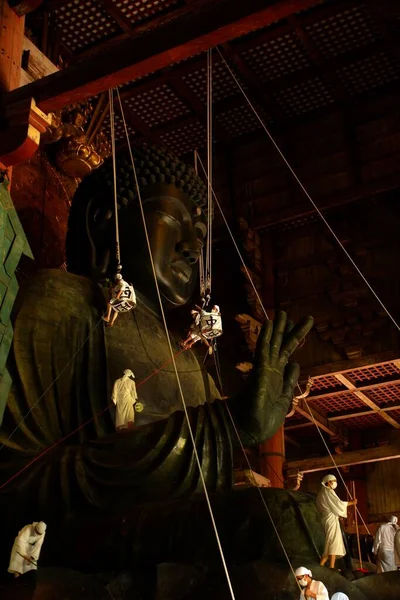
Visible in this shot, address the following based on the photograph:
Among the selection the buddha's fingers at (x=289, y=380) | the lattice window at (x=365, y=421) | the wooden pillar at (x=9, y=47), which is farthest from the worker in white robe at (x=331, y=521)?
the lattice window at (x=365, y=421)

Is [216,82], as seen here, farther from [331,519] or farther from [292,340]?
[331,519]

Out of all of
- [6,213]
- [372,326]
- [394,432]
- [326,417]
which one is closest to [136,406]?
[6,213]

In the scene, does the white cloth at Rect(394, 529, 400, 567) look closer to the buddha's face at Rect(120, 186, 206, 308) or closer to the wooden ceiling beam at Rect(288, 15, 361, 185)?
the buddha's face at Rect(120, 186, 206, 308)

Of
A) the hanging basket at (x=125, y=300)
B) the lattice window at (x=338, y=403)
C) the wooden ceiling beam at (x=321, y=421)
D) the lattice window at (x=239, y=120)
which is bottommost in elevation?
the hanging basket at (x=125, y=300)

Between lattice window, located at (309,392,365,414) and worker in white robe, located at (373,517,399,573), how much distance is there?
226 centimetres

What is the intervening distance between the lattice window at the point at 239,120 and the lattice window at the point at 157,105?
400 millimetres

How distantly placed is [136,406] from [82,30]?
3.99 m

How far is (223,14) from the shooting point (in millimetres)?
3791

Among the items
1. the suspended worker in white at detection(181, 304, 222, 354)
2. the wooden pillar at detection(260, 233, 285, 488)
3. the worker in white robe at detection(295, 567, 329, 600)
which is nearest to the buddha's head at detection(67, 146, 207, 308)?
the suspended worker in white at detection(181, 304, 222, 354)

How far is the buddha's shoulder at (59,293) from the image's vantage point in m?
4.70

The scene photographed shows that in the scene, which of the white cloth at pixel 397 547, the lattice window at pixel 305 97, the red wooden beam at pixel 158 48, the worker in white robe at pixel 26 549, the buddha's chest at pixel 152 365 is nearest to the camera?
the worker in white robe at pixel 26 549

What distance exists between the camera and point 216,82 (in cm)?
785

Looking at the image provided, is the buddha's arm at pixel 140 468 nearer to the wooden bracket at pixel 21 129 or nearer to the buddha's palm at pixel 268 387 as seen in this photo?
the buddha's palm at pixel 268 387

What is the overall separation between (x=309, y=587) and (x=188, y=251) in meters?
2.49
